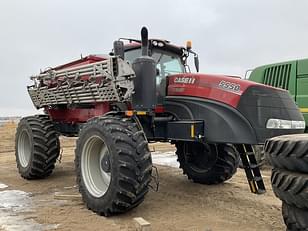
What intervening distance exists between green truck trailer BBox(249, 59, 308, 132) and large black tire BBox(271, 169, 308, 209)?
5472 millimetres

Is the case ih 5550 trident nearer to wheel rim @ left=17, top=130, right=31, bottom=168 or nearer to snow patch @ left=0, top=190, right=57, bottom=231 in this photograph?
snow patch @ left=0, top=190, right=57, bottom=231

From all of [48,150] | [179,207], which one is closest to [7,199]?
[48,150]

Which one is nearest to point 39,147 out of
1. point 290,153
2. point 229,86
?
point 229,86

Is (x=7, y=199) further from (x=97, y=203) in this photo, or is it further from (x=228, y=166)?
(x=228, y=166)

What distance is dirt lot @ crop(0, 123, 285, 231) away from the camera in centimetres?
459

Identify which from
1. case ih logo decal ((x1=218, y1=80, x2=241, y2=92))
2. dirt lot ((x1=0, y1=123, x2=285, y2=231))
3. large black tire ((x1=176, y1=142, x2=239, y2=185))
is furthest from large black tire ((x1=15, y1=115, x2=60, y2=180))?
case ih logo decal ((x1=218, y1=80, x2=241, y2=92))

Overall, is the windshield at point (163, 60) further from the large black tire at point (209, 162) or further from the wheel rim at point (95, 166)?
the wheel rim at point (95, 166)

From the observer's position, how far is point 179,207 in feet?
18.0

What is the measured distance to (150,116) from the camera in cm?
577

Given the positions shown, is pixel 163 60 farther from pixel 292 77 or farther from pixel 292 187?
pixel 292 77

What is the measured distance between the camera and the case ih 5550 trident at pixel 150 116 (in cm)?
482

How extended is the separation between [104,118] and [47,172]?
3.07 metres

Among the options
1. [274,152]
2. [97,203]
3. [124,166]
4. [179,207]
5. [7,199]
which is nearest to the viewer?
[274,152]

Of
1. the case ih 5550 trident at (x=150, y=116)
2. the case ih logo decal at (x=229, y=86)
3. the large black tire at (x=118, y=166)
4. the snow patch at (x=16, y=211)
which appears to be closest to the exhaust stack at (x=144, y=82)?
the case ih 5550 trident at (x=150, y=116)
